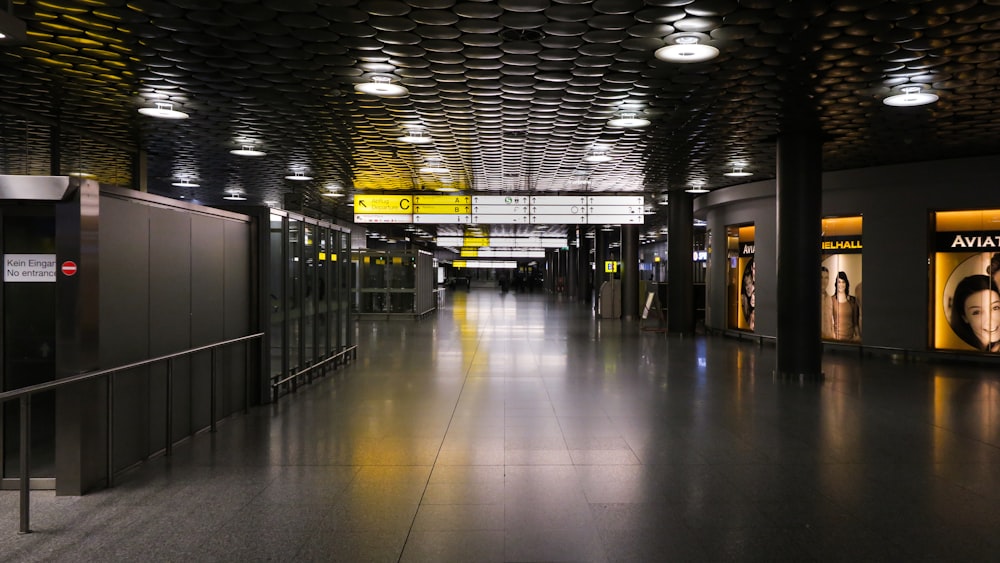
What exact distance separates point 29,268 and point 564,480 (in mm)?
4843

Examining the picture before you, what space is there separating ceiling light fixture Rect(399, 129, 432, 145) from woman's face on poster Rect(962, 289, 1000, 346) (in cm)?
1113

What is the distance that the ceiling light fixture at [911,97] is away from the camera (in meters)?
8.94

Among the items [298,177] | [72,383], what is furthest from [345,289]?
[72,383]

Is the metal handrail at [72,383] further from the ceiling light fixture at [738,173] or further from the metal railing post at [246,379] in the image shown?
the ceiling light fixture at [738,173]

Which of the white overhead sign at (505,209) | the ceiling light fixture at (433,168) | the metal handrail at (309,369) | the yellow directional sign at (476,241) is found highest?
the ceiling light fixture at (433,168)

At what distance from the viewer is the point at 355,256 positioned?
95.2ft

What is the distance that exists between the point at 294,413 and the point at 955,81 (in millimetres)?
8878

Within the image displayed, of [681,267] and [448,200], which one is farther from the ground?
[448,200]

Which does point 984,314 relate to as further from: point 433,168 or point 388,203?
point 388,203

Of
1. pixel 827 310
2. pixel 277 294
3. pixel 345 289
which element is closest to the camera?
pixel 277 294

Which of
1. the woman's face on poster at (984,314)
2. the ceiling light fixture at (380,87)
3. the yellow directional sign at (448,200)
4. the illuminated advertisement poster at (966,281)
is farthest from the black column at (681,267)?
the ceiling light fixture at (380,87)

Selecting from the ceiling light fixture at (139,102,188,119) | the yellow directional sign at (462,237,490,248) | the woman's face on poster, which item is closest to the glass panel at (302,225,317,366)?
the ceiling light fixture at (139,102,188,119)

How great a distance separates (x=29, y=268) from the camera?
6.09 meters

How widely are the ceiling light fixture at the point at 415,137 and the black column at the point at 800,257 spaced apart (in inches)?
234
